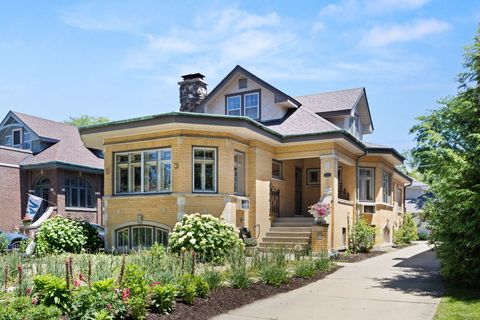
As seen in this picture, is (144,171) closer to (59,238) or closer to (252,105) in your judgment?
(59,238)

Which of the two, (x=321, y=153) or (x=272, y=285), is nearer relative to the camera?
(x=272, y=285)

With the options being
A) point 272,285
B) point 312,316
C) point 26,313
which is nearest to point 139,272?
point 26,313

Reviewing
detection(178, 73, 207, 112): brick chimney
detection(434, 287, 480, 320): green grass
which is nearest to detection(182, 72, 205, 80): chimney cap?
detection(178, 73, 207, 112): brick chimney

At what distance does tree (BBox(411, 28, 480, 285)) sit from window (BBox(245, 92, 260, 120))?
34.8ft

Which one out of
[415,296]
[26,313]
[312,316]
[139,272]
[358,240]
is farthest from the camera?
[358,240]

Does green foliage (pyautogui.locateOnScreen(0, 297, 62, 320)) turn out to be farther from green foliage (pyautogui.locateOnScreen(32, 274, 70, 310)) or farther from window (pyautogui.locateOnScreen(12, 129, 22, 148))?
window (pyautogui.locateOnScreen(12, 129, 22, 148))

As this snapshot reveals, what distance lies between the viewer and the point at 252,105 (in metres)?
20.9

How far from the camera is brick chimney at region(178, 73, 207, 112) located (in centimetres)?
2356

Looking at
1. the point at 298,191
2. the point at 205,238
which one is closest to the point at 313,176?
the point at 298,191

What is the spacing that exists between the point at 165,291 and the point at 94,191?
24.4 m

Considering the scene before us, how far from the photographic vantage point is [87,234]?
17.1m

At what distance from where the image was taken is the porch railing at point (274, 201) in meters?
18.5

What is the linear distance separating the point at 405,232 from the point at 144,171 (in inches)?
663

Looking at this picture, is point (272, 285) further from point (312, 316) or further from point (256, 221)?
point (256, 221)
